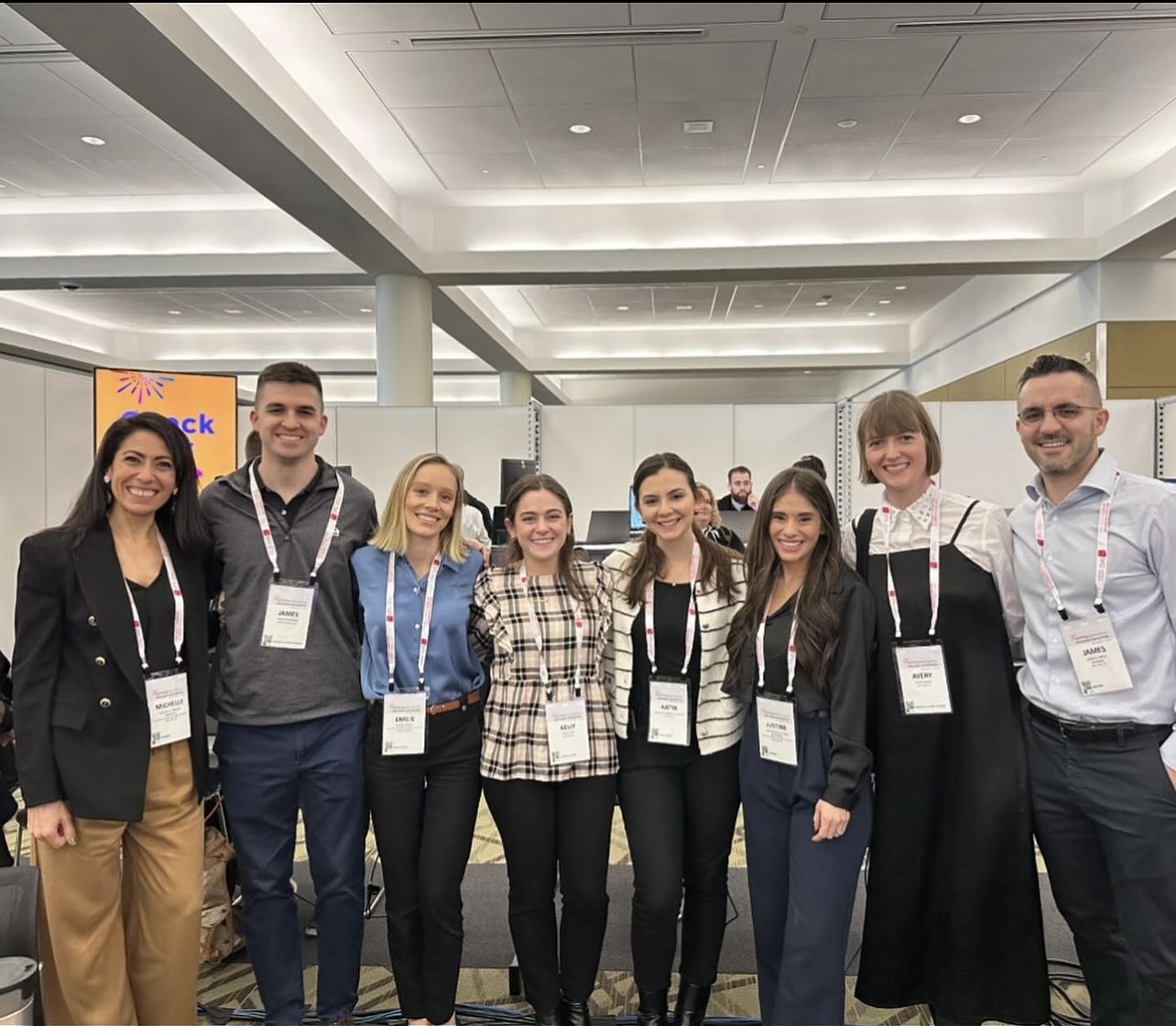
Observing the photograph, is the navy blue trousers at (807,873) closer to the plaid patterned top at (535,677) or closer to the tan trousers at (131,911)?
the plaid patterned top at (535,677)

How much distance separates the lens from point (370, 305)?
10.8 m

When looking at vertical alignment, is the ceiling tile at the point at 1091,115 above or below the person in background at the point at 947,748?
above

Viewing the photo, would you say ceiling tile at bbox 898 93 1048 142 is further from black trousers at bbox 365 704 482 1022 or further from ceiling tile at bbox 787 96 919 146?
black trousers at bbox 365 704 482 1022

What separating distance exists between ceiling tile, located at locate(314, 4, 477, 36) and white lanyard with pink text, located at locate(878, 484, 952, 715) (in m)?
4.09

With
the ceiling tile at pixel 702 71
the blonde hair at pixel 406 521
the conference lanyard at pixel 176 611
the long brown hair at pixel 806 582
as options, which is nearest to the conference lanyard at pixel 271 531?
the blonde hair at pixel 406 521

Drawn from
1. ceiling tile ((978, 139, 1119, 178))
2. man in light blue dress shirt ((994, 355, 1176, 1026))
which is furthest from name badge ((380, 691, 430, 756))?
ceiling tile ((978, 139, 1119, 178))

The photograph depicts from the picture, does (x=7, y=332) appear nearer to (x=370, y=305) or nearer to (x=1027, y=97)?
(x=370, y=305)

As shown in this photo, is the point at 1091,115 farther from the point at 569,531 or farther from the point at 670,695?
the point at 670,695

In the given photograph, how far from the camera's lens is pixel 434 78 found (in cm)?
523

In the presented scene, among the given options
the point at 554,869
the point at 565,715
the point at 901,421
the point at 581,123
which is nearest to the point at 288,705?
the point at 565,715

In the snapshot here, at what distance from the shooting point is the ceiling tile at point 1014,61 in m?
4.79

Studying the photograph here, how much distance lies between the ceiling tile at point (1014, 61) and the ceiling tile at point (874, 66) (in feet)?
0.37

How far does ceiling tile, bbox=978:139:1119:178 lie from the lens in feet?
20.7

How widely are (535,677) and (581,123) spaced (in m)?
5.00
